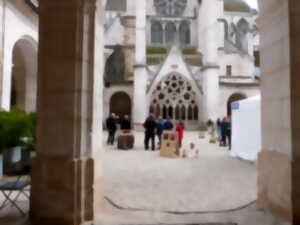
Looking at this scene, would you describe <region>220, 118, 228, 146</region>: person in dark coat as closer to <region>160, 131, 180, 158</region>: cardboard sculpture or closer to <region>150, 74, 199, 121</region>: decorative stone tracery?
<region>160, 131, 180, 158</region>: cardboard sculpture

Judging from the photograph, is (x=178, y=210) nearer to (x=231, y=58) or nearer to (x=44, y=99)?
(x=44, y=99)

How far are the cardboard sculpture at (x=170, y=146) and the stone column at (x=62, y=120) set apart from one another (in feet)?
22.1

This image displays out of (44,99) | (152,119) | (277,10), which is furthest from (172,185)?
(152,119)


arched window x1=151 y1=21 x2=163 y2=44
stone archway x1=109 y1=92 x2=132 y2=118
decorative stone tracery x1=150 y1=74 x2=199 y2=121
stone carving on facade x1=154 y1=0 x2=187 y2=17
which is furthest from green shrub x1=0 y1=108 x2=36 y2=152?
stone carving on facade x1=154 y1=0 x2=187 y2=17

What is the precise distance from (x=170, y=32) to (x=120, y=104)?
34.0ft

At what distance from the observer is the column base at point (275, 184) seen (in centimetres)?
354

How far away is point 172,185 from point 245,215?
2148mm

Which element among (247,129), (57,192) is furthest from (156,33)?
(57,192)

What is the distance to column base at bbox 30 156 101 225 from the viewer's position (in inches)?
138

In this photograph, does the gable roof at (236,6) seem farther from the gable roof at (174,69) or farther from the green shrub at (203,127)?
the green shrub at (203,127)

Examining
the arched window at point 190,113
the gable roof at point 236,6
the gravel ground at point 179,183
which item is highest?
the gable roof at point 236,6

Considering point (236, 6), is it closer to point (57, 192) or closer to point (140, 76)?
point (140, 76)

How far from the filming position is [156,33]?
1288 inches

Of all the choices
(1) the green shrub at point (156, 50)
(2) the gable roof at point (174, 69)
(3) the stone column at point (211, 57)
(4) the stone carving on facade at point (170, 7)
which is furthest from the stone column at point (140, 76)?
(4) the stone carving on facade at point (170, 7)
